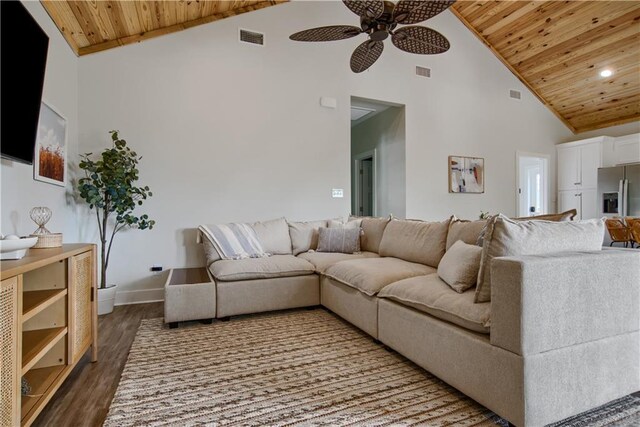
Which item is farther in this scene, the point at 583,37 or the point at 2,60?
the point at 583,37

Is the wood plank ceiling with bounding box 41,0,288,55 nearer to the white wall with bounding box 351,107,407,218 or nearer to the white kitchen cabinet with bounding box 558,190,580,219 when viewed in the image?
the white wall with bounding box 351,107,407,218

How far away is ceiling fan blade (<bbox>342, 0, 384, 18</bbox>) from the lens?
2391 mm

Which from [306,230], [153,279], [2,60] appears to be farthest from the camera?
[306,230]

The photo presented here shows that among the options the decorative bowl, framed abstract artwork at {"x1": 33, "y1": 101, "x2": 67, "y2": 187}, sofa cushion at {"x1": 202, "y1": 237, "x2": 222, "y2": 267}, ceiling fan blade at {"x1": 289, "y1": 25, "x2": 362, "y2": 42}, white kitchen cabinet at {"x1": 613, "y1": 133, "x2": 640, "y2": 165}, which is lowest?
sofa cushion at {"x1": 202, "y1": 237, "x2": 222, "y2": 267}

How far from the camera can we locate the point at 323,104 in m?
4.52

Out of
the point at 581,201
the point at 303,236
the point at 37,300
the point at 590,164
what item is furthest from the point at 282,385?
the point at 590,164

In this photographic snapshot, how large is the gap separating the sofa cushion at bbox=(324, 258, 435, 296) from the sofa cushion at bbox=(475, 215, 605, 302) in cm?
79

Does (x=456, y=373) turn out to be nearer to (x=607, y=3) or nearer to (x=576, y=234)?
(x=576, y=234)

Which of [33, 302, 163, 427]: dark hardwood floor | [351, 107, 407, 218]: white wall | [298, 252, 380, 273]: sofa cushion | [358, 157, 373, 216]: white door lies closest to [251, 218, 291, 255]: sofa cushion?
[298, 252, 380, 273]: sofa cushion

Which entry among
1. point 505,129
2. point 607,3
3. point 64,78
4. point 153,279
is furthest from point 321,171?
point 607,3

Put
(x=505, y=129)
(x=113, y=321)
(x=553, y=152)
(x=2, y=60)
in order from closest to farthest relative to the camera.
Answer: (x=2, y=60)
(x=113, y=321)
(x=505, y=129)
(x=553, y=152)

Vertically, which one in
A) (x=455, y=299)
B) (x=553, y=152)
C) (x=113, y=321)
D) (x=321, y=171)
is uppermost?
(x=553, y=152)

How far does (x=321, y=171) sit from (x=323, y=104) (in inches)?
36.3

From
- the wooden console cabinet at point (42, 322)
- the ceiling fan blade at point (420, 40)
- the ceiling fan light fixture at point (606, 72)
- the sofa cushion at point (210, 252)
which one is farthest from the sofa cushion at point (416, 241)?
the ceiling fan light fixture at point (606, 72)
